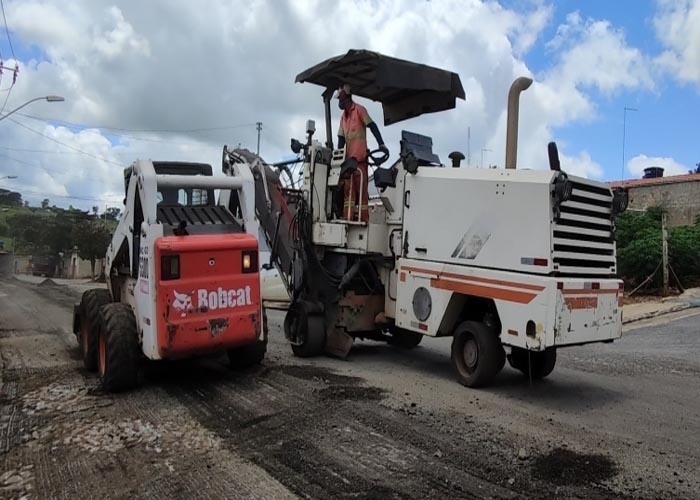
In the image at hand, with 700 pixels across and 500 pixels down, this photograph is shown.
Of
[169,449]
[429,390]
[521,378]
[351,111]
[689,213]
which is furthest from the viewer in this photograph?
[689,213]

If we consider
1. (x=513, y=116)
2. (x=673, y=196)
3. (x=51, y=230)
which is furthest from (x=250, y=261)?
(x=51, y=230)

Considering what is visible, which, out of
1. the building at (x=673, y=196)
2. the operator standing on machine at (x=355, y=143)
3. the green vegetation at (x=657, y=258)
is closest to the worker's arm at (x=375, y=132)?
the operator standing on machine at (x=355, y=143)

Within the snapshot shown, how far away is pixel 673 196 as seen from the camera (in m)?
24.4

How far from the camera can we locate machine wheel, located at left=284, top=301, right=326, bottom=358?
8.30 metres

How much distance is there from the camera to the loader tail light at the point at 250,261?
6277 millimetres

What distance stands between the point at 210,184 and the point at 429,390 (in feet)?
10.6

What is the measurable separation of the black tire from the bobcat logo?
132cm

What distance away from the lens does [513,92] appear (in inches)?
266

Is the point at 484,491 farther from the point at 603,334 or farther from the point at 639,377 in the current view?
the point at 639,377

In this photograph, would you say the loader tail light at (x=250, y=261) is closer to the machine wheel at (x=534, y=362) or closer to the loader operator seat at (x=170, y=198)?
the loader operator seat at (x=170, y=198)

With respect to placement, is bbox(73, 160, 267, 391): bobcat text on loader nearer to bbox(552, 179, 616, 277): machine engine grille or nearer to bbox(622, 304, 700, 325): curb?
bbox(552, 179, 616, 277): machine engine grille

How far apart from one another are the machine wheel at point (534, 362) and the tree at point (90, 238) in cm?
4185

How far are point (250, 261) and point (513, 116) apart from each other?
3.36 meters

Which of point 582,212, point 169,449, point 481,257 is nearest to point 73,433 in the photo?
point 169,449
